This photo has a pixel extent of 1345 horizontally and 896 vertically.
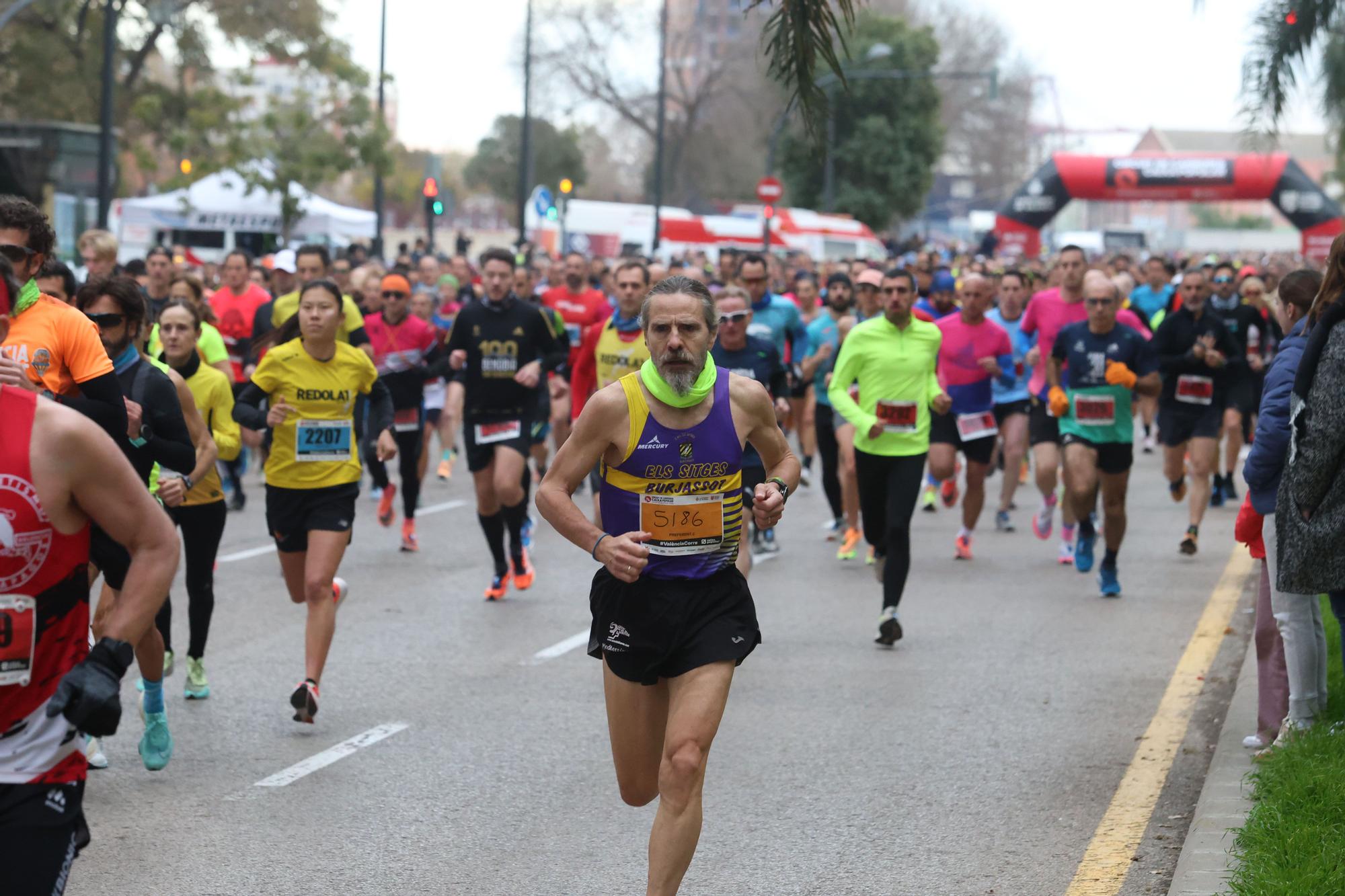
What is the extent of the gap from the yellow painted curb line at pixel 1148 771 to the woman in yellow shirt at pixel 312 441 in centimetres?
324

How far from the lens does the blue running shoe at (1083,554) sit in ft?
38.5

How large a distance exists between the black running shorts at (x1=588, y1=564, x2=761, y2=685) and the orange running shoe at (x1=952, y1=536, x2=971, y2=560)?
7864 millimetres

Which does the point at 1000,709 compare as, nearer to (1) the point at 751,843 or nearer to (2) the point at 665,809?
(1) the point at 751,843

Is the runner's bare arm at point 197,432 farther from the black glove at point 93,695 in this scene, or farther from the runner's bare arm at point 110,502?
the black glove at point 93,695

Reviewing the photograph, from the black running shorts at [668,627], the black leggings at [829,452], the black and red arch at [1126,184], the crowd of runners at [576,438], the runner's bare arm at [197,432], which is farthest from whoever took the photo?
the black and red arch at [1126,184]

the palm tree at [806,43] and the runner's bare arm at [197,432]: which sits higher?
the palm tree at [806,43]

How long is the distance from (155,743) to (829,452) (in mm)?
7867

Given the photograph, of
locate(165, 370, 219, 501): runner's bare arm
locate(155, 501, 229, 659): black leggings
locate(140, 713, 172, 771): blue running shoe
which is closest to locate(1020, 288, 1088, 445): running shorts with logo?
locate(155, 501, 229, 659): black leggings

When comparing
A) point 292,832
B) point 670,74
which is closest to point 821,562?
point 292,832

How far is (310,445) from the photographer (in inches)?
310

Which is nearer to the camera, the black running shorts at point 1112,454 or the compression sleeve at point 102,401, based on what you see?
the compression sleeve at point 102,401

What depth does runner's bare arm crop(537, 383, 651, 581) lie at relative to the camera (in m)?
4.96

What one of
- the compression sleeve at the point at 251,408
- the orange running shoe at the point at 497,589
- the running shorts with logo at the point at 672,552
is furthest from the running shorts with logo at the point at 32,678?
the orange running shoe at the point at 497,589

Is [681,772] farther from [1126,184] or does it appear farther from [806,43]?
[1126,184]
